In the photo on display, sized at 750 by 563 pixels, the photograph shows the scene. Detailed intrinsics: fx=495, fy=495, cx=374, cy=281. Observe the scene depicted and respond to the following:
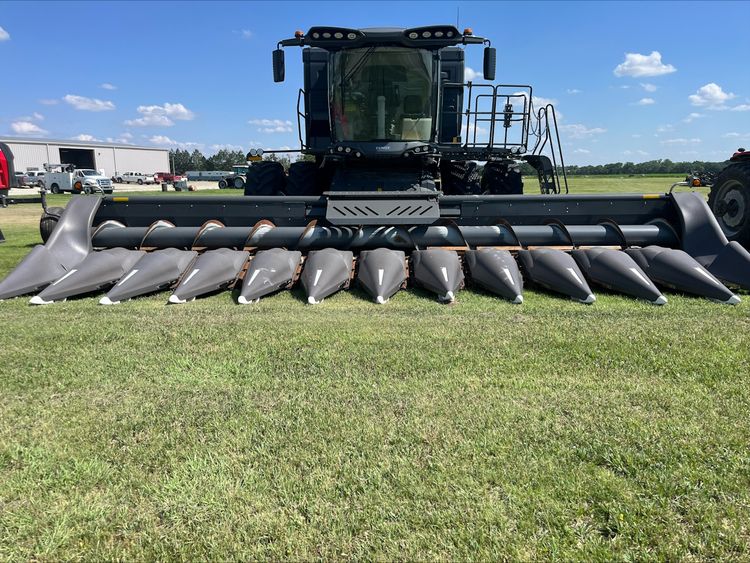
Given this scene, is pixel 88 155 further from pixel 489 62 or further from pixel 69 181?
pixel 489 62

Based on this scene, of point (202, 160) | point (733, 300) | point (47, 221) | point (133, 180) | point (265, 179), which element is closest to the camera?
point (733, 300)

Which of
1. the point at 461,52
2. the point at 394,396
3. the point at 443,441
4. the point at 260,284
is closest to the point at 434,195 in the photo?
the point at 260,284

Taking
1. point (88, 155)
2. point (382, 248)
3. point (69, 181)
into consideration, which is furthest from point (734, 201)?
point (88, 155)

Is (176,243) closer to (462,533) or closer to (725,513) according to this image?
(462,533)

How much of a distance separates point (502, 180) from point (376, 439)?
22.0ft

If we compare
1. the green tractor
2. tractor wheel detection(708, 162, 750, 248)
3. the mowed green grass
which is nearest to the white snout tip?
the mowed green grass

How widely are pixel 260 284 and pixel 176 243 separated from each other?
4.56ft

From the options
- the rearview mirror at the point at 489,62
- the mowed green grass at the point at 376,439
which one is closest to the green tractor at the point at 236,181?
the rearview mirror at the point at 489,62

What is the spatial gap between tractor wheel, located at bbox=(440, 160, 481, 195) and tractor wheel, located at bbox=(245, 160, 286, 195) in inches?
101

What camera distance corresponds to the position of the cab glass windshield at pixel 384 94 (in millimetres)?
6641

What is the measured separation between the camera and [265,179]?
24.6 ft

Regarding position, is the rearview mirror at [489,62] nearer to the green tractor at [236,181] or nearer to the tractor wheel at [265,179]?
the tractor wheel at [265,179]

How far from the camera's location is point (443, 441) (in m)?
2.10

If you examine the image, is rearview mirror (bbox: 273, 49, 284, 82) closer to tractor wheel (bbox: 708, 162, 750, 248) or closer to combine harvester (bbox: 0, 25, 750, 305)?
combine harvester (bbox: 0, 25, 750, 305)
